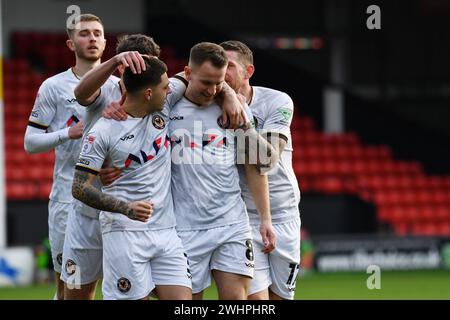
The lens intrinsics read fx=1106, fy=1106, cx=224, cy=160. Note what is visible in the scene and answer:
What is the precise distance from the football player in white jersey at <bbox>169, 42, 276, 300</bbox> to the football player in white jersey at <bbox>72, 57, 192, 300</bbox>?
5.8 inches

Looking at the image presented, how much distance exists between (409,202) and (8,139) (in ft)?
21.6

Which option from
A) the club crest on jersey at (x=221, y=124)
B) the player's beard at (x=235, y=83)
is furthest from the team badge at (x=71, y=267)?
the player's beard at (x=235, y=83)

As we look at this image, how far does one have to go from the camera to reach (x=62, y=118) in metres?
7.31

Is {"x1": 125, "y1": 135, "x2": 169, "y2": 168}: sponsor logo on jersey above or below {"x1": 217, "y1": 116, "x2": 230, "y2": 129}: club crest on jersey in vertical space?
below

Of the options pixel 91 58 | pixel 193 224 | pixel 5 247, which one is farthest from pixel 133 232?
pixel 5 247

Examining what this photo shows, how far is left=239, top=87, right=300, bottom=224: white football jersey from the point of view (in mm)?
6652

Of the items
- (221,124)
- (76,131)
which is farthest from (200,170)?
(76,131)

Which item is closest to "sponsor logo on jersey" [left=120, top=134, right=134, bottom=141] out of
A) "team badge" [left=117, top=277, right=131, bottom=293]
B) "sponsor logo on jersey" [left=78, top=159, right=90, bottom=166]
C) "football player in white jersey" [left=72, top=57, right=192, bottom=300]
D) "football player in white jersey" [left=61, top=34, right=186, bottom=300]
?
"football player in white jersey" [left=72, top=57, right=192, bottom=300]

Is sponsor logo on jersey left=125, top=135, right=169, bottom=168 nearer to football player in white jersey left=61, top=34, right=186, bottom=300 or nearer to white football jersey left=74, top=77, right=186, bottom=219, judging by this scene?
white football jersey left=74, top=77, right=186, bottom=219

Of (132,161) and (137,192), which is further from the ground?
(132,161)

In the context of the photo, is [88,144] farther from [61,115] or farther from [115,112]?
[61,115]

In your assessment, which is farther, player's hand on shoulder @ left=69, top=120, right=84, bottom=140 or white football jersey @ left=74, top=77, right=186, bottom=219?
player's hand on shoulder @ left=69, top=120, right=84, bottom=140

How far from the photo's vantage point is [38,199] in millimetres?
14695

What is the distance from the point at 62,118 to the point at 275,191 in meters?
1.55
